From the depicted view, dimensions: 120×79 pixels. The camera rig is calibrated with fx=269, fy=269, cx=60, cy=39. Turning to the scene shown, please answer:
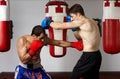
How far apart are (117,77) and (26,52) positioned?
4.93ft

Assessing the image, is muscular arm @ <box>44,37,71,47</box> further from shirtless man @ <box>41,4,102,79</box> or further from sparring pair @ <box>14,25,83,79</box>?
shirtless man @ <box>41,4,102,79</box>

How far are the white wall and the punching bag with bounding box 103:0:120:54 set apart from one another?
122 cm

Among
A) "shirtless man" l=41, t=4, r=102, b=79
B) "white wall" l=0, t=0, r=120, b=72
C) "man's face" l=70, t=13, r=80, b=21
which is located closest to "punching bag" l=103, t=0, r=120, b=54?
"shirtless man" l=41, t=4, r=102, b=79

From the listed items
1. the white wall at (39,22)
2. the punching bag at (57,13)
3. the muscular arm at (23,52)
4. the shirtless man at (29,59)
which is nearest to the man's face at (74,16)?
the punching bag at (57,13)

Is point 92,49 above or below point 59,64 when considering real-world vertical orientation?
above

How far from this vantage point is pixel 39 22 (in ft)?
11.6

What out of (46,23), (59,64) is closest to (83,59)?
(46,23)

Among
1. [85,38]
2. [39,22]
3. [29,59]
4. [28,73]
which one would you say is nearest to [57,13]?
[85,38]

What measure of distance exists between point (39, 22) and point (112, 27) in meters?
1.45

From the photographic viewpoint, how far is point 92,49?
2.22 metres

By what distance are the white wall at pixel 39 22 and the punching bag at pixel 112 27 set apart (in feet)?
4.01

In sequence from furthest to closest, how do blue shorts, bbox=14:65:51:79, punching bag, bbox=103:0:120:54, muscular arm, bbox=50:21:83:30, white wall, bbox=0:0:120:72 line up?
white wall, bbox=0:0:120:72, blue shorts, bbox=14:65:51:79, punching bag, bbox=103:0:120:54, muscular arm, bbox=50:21:83:30

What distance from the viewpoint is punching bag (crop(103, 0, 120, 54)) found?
2264 millimetres

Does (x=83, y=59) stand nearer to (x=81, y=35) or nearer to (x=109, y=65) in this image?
(x=81, y=35)
